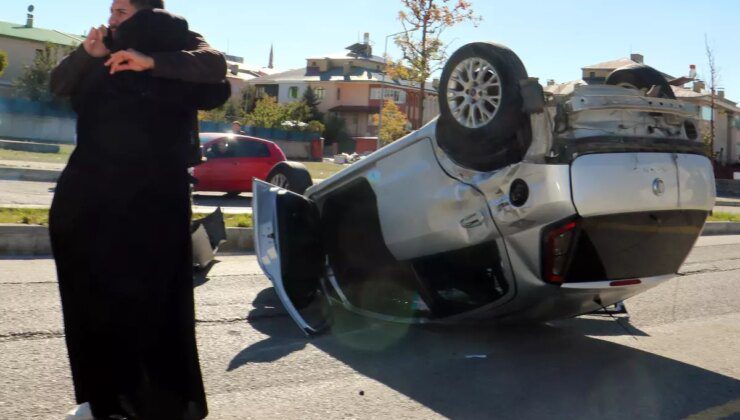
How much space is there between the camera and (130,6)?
323 centimetres

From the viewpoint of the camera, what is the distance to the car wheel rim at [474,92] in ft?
16.2

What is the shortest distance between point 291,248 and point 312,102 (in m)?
67.1

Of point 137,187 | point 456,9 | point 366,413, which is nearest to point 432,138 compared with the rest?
point 366,413

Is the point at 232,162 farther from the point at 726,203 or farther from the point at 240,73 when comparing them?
the point at 240,73

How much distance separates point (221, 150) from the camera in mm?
17781

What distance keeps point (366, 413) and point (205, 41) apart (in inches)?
Answer: 78.5

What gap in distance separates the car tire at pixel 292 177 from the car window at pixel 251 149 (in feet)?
34.6

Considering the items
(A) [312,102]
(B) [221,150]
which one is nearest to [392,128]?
(B) [221,150]

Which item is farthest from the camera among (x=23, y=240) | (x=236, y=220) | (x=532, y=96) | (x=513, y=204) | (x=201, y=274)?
(x=236, y=220)

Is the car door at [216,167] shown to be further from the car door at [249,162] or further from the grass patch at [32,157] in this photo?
the grass patch at [32,157]

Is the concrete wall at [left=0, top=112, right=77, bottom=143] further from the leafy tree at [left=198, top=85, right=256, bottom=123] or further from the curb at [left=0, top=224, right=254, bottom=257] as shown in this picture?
the curb at [left=0, top=224, right=254, bottom=257]

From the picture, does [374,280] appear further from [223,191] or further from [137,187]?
[223,191]

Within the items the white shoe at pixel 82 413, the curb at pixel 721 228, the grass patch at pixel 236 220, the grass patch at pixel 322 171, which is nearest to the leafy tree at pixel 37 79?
the grass patch at pixel 322 171

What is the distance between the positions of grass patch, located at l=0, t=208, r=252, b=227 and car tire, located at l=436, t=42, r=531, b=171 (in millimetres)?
4521
